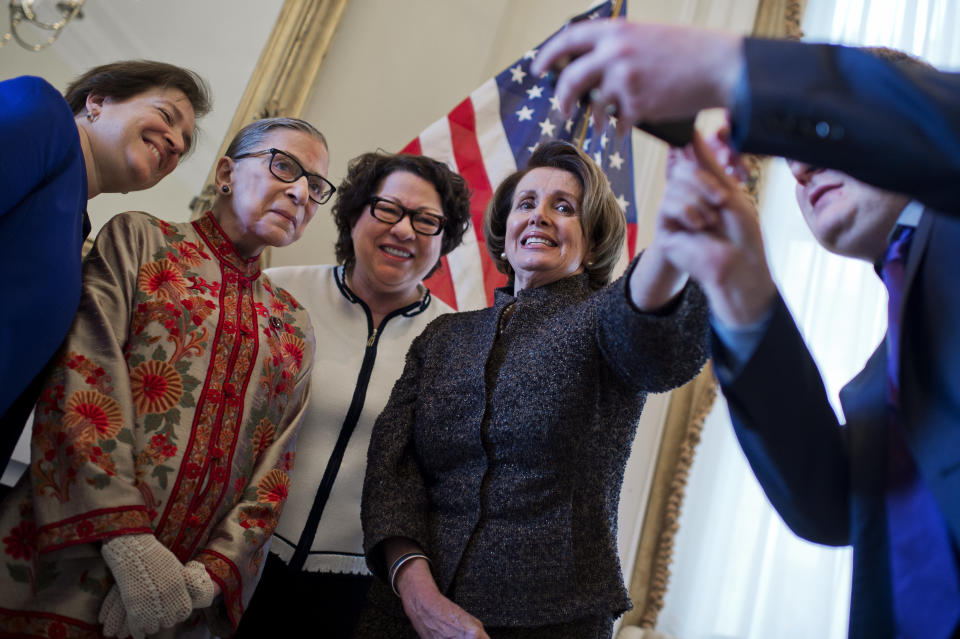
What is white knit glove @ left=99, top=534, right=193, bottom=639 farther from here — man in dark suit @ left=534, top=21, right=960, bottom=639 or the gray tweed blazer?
man in dark suit @ left=534, top=21, right=960, bottom=639

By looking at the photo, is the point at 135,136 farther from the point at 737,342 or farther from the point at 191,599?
the point at 737,342

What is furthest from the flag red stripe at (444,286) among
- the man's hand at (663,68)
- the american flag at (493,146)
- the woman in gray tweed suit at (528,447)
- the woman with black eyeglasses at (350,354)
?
the man's hand at (663,68)

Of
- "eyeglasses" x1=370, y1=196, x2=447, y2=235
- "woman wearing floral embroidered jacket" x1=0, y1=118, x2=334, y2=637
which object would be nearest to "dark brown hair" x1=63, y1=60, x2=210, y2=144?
"woman wearing floral embroidered jacket" x1=0, y1=118, x2=334, y2=637

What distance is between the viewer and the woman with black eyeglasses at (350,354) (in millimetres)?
1524

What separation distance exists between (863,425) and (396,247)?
131 centimetres

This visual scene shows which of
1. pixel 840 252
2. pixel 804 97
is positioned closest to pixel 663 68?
pixel 804 97

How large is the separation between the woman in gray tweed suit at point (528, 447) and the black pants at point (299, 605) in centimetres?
22

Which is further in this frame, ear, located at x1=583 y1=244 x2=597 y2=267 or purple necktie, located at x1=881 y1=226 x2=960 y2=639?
ear, located at x1=583 y1=244 x2=597 y2=267

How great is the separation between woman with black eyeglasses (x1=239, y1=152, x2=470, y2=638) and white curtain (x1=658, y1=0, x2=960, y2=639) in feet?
4.93

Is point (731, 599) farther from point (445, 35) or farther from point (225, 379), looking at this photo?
point (445, 35)

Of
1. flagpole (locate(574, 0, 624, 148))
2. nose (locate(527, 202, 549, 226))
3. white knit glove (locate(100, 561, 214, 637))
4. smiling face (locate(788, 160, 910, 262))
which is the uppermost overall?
flagpole (locate(574, 0, 624, 148))

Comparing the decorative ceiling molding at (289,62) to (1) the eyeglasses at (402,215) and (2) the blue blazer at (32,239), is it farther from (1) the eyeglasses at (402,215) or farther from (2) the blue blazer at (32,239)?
(2) the blue blazer at (32,239)

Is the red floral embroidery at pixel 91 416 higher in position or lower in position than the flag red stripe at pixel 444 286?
lower

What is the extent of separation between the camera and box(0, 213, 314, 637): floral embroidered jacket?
1.09 m
